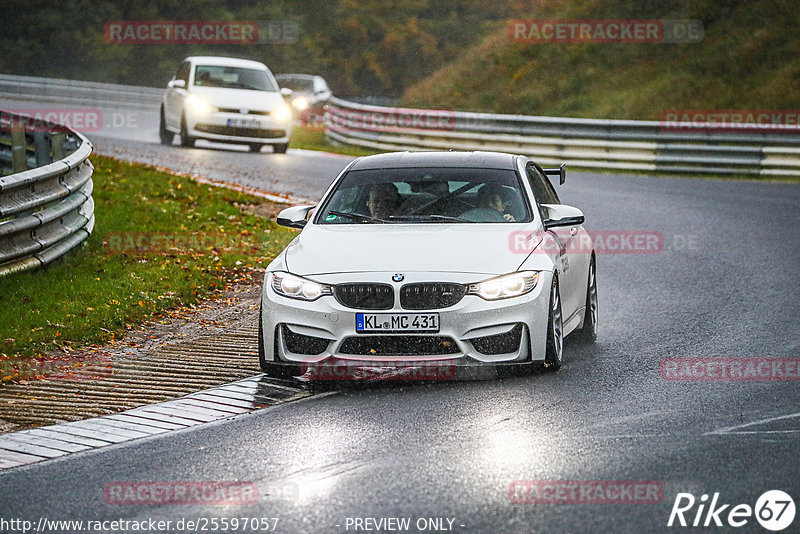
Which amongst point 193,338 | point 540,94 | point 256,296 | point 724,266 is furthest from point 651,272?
point 540,94

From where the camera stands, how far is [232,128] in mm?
26797

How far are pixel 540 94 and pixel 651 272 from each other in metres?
28.2

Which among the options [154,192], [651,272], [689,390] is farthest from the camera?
[154,192]

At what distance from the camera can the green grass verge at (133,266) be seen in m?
10.4

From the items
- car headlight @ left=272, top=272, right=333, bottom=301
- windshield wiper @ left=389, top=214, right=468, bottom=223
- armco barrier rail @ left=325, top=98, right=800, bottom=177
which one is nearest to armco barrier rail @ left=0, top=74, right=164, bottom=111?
armco barrier rail @ left=325, top=98, right=800, bottom=177

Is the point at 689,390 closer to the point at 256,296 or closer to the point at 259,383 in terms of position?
the point at 259,383

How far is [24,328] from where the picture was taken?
1020cm

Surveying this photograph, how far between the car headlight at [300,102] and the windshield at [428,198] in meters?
34.3

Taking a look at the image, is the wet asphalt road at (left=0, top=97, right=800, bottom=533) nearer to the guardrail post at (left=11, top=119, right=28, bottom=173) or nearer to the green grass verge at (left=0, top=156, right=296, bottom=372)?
the green grass verge at (left=0, top=156, right=296, bottom=372)

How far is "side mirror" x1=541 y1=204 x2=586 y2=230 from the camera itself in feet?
30.4

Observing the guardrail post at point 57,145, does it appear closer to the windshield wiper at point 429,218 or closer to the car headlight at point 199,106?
the windshield wiper at point 429,218

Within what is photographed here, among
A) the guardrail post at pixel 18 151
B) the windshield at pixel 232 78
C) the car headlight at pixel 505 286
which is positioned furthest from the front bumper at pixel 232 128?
the car headlight at pixel 505 286

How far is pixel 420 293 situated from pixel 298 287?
0.81 metres

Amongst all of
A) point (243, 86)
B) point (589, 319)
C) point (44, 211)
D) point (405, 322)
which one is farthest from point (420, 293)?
point (243, 86)
